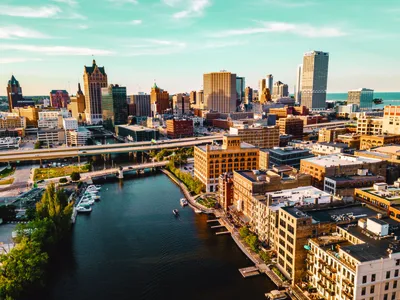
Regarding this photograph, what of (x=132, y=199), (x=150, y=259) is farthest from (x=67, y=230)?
(x=132, y=199)

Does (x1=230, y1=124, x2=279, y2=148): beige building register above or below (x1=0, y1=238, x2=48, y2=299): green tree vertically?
above

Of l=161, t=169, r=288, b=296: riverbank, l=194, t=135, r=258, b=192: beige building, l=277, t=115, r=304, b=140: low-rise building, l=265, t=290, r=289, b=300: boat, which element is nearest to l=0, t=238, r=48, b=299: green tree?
l=265, t=290, r=289, b=300: boat

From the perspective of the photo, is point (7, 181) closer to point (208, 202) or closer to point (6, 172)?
point (6, 172)

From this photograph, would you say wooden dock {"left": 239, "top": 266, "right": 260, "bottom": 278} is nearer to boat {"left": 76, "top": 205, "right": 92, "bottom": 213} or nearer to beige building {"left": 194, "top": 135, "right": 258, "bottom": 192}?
beige building {"left": 194, "top": 135, "right": 258, "bottom": 192}

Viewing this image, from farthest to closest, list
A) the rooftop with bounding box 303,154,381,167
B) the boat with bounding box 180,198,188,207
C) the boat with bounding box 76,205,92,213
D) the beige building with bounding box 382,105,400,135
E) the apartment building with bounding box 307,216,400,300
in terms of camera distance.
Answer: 1. the beige building with bounding box 382,105,400,135
2. the boat with bounding box 180,198,188,207
3. the boat with bounding box 76,205,92,213
4. the rooftop with bounding box 303,154,381,167
5. the apartment building with bounding box 307,216,400,300

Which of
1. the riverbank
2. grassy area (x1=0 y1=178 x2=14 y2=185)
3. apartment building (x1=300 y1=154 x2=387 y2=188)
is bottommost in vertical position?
the riverbank

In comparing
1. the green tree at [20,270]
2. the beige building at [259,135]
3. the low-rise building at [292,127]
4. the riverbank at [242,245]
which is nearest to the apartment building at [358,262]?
the riverbank at [242,245]

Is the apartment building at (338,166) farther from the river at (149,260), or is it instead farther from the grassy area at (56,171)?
the grassy area at (56,171)

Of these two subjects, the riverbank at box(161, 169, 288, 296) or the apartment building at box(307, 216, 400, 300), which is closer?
the apartment building at box(307, 216, 400, 300)
